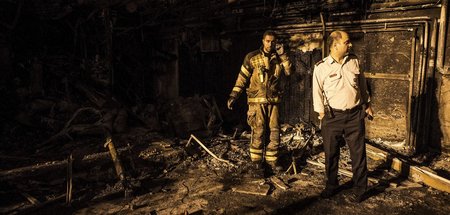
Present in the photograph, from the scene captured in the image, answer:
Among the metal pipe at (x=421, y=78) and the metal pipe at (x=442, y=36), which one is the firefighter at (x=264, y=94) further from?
the metal pipe at (x=442, y=36)

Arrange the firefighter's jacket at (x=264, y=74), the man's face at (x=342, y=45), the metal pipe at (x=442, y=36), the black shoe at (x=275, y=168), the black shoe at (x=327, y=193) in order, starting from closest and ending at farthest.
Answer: the man's face at (x=342, y=45), the black shoe at (x=327, y=193), the firefighter's jacket at (x=264, y=74), the black shoe at (x=275, y=168), the metal pipe at (x=442, y=36)

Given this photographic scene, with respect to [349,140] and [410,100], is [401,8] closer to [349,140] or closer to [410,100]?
[410,100]

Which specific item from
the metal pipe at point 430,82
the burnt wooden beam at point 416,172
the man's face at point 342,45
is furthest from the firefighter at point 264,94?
the metal pipe at point 430,82

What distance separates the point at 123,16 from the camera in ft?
38.6

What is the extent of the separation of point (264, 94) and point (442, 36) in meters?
3.87

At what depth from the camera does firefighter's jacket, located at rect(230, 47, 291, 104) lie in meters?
5.86

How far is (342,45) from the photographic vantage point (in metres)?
4.46

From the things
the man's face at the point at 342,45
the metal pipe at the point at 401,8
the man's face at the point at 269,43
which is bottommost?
the man's face at the point at 342,45

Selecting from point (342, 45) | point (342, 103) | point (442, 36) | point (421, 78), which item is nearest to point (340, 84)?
point (342, 103)

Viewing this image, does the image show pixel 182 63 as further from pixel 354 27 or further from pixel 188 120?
pixel 354 27

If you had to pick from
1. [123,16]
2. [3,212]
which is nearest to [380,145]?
[3,212]

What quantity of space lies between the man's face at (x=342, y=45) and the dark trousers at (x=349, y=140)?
870mm

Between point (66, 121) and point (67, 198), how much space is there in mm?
4218

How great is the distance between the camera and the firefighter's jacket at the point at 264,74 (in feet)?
19.2
